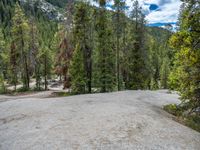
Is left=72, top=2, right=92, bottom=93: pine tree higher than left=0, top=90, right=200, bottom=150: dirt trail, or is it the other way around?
left=72, top=2, right=92, bottom=93: pine tree

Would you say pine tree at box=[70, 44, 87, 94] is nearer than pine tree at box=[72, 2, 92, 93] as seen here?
Yes

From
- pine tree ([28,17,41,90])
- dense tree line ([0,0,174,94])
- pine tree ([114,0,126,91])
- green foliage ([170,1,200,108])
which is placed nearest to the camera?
green foliage ([170,1,200,108])

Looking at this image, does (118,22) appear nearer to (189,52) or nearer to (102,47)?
(102,47)

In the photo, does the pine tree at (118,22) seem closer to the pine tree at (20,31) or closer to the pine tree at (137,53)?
the pine tree at (137,53)

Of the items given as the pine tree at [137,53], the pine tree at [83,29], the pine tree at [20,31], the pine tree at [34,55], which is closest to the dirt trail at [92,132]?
the pine tree at [83,29]

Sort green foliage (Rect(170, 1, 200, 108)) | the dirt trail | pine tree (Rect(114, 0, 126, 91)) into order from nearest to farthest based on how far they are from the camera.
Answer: the dirt trail → green foliage (Rect(170, 1, 200, 108)) → pine tree (Rect(114, 0, 126, 91))

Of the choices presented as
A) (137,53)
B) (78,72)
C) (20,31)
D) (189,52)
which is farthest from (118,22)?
(189,52)

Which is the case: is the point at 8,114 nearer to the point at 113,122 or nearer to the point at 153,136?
the point at 113,122

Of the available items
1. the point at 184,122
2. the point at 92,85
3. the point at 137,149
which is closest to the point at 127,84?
the point at 92,85

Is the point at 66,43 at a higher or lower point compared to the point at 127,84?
higher

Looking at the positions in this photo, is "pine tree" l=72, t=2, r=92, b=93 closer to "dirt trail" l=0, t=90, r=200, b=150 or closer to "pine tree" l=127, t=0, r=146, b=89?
"pine tree" l=127, t=0, r=146, b=89

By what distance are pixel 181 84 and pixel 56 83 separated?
54.1 metres

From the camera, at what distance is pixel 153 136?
12148 millimetres

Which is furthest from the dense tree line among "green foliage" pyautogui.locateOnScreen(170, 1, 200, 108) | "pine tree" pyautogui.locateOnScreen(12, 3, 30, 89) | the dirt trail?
"green foliage" pyautogui.locateOnScreen(170, 1, 200, 108)
